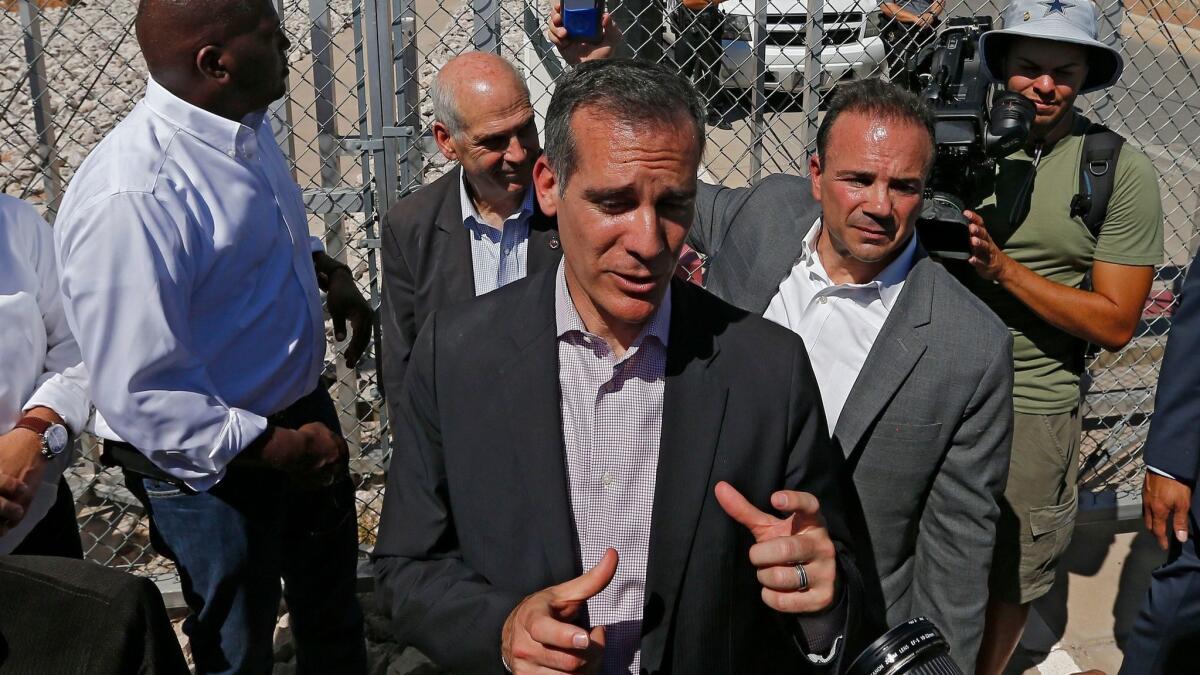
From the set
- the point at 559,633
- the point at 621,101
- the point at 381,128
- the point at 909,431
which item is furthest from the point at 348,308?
the point at 559,633

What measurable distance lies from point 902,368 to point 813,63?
72.7 inches

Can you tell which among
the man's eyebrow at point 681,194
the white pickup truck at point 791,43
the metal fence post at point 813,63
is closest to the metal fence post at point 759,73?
the metal fence post at point 813,63

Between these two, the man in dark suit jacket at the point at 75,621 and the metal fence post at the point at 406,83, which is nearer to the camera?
the man in dark suit jacket at the point at 75,621

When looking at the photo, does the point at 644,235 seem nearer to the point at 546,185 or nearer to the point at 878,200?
the point at 546,185

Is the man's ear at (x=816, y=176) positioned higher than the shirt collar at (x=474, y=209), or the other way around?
the man's ear at (x=816, y=176)

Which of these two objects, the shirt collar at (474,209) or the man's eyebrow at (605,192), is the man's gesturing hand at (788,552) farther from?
the shirt collar at (474,209)

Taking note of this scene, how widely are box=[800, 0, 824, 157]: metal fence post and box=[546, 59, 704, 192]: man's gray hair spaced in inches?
78.9

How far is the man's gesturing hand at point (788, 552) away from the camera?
1632 mm

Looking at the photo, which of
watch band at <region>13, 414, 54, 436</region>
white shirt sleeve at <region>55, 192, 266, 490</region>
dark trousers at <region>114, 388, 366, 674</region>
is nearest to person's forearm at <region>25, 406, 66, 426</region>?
watch band at <region>13, 414, 54, 436</region>

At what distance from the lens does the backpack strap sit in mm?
2912

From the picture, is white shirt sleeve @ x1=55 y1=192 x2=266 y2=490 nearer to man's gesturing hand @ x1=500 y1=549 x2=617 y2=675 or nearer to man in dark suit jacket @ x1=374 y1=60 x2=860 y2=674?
man in dark suit jacket @ x1=374 y1=60 x2=860 y2=674

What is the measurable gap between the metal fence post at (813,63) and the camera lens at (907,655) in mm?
2432

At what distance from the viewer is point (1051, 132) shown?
9.84 feet

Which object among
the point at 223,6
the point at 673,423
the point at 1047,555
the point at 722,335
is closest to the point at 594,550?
the point at 673,423
